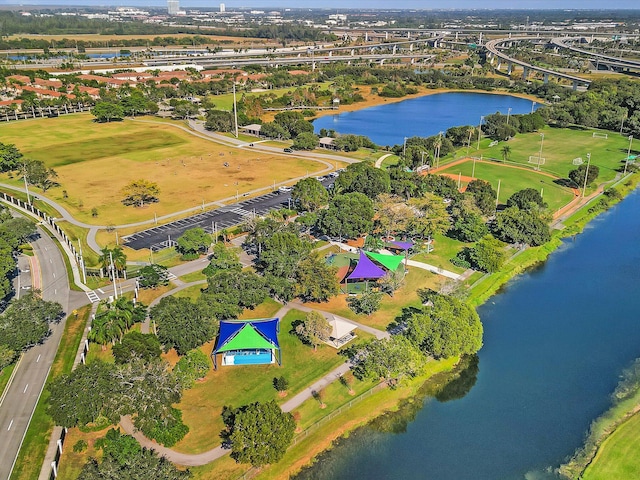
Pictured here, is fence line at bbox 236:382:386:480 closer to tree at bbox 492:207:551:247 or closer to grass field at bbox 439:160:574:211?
tree at bbox 492:207:551:247

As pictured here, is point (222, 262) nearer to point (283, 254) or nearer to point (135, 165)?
point (283, 254)

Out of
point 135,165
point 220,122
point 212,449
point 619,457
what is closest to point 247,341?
point 212,449

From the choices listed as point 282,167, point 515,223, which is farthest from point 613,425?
point 282,167

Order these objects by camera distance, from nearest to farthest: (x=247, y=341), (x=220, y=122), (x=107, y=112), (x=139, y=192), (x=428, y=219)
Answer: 1. (x=247, y=341)
2. (x=428, y=219)
3. (x=139, y=192)
4. (x=220, y=122)
5. (x=107, y=112)

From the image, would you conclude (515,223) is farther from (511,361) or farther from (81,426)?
(81,426)

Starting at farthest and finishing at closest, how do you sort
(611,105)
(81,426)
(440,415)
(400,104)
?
(400,104), (611,105), (440,415), (81,426)

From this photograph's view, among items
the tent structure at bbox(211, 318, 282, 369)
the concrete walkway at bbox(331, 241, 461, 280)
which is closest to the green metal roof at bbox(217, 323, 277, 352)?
the tent structure at bbox(211, 318, 282, 369)

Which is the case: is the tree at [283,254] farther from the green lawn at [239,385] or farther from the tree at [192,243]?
the tree at [192,243]
